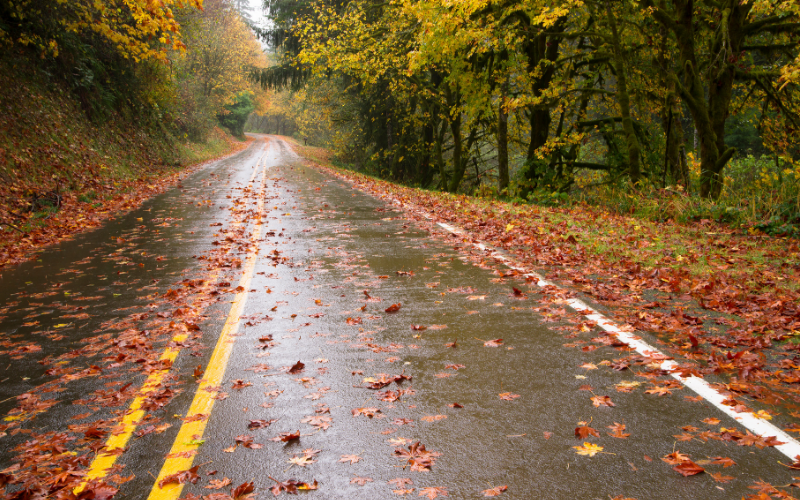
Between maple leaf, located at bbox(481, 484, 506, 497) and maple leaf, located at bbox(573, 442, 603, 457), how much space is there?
567 millimetres

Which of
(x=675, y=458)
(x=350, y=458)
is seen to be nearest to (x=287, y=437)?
(x=350, y=458)

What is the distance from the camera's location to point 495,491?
279 centimetres

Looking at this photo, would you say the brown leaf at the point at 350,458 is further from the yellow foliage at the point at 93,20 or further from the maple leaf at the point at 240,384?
the yellow foliage at the point at 93,20

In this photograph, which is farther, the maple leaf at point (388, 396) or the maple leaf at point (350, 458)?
the maple leaf at point (388, 396)

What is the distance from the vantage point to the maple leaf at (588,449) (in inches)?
122

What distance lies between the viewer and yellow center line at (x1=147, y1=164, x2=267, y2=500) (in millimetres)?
2922

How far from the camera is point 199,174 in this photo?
23516 mm

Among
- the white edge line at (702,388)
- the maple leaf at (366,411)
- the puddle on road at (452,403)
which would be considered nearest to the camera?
the puddle on road at (452,403)

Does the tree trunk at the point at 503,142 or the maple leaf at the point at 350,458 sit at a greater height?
the tree trunk at the point at 503,142

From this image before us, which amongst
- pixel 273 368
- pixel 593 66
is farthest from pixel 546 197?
pixel 273 368

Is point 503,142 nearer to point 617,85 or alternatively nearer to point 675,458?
point 617,85

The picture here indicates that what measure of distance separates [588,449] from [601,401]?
61 cm

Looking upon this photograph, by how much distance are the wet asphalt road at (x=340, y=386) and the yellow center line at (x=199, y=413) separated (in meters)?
0.02

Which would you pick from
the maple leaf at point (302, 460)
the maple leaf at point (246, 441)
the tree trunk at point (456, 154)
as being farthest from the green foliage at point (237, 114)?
the maple leaf at point (302, 460)
